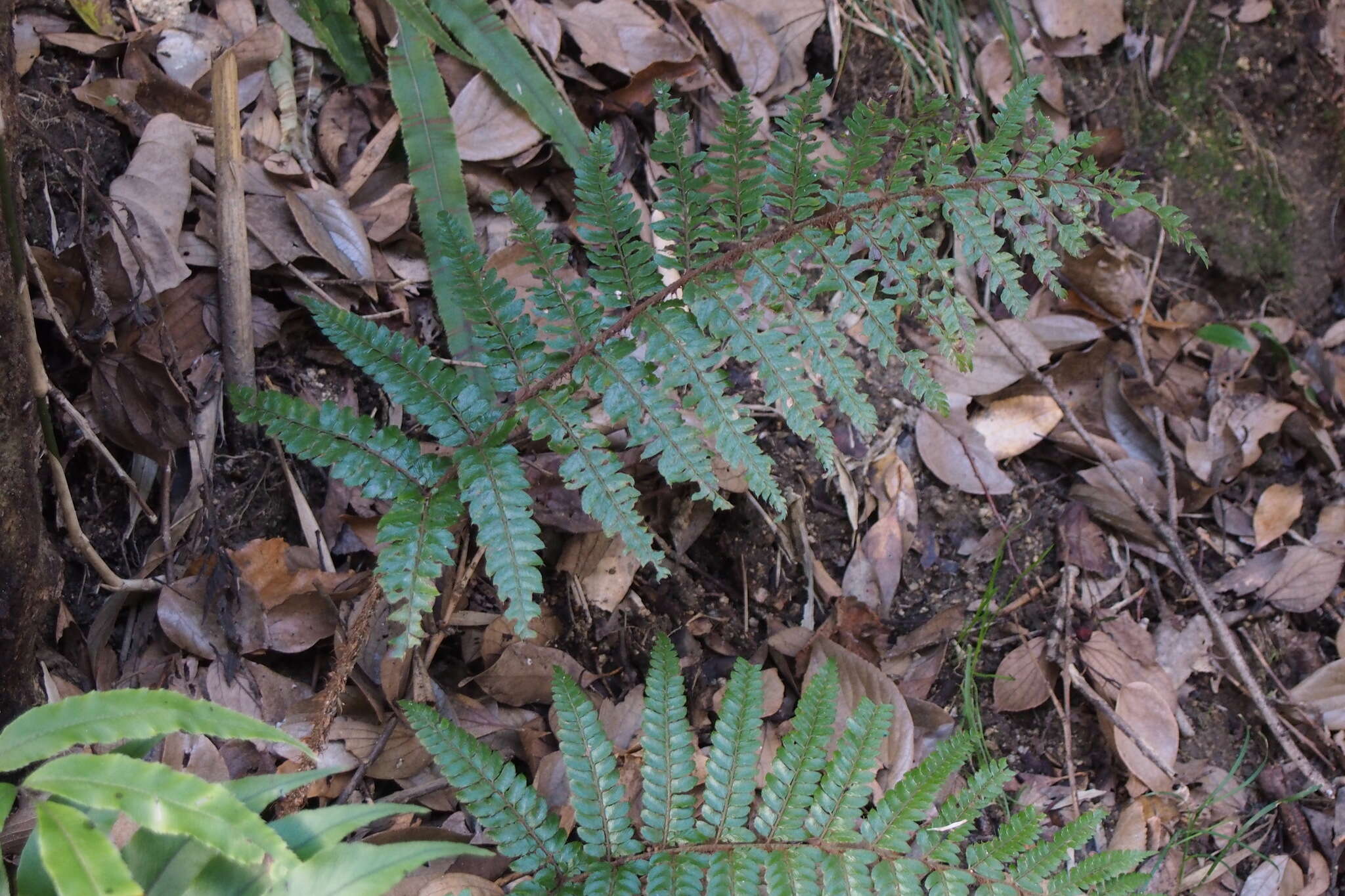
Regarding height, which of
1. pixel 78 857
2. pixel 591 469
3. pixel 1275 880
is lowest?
pixel 1275 880

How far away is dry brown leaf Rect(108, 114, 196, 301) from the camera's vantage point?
6.85 feet

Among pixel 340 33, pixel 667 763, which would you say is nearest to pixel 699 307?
pixel 667 763

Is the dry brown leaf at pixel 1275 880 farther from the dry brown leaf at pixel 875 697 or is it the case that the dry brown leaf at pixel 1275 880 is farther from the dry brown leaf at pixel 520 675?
the dry brown leaf at pixel 520 675

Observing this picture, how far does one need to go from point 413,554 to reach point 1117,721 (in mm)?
1964

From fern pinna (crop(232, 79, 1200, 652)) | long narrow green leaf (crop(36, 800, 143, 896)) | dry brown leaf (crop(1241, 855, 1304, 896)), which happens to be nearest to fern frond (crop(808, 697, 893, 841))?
fern pinna (crop(232, 79, 1200, 652))

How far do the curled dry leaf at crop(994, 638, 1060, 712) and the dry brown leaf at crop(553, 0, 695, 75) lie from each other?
6.27ft

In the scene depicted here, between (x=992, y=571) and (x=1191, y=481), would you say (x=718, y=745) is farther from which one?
(x=1191, y=481)

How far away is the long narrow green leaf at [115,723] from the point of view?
1269 millimetres

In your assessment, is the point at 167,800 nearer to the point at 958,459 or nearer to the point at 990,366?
the point at 958,459

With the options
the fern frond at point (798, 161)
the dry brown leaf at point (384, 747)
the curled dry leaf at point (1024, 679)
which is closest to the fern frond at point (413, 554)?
the dry brown leaf at point (384, 747)

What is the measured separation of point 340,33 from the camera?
2465 millimetres

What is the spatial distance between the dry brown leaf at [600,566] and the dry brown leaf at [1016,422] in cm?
120

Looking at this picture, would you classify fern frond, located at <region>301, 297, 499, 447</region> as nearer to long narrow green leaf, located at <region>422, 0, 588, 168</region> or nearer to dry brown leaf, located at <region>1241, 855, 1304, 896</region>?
long narrow green leaf, located at <region>422, 0, 588, 168</region>

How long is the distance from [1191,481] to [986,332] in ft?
2.68
